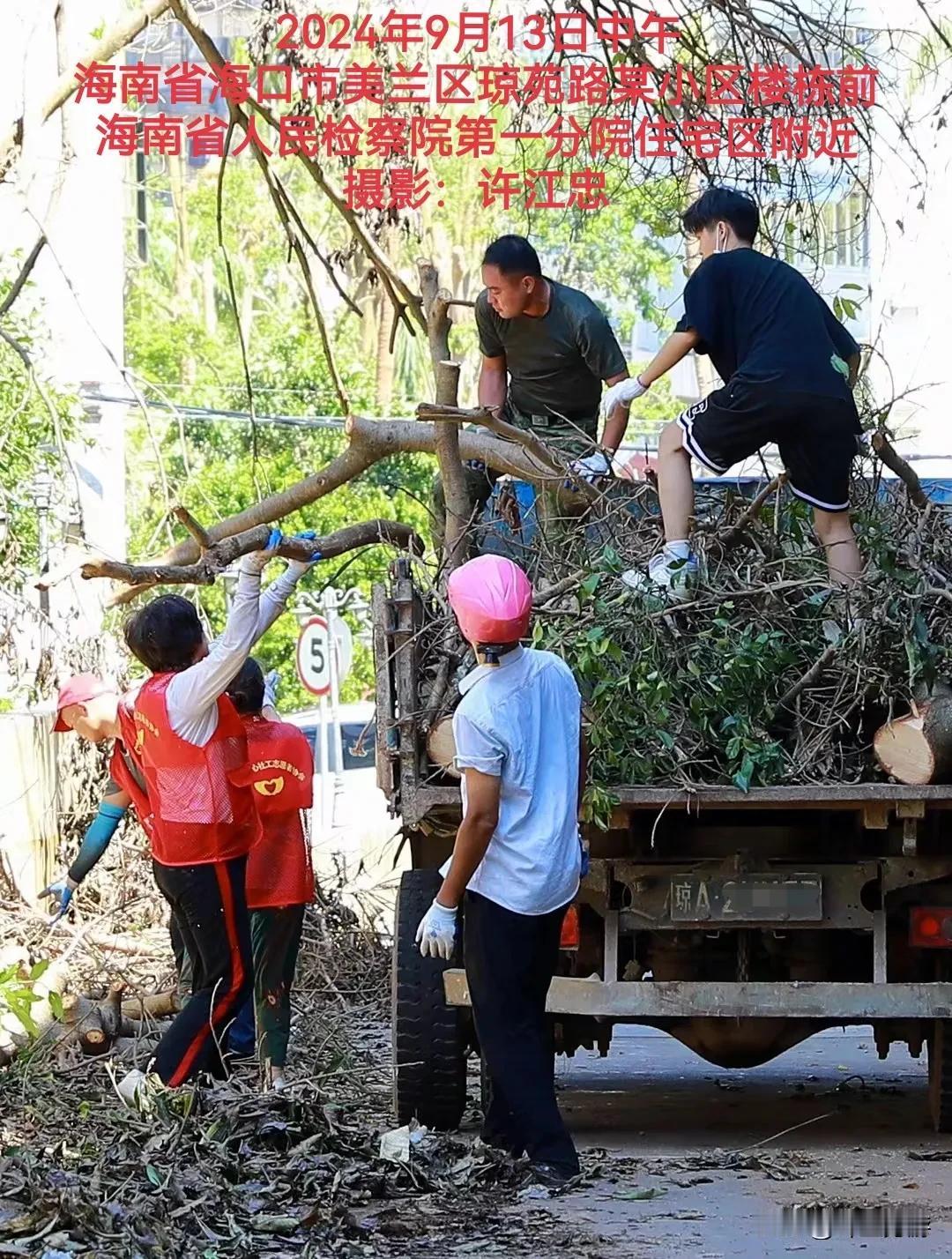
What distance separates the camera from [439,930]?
5.37 meters

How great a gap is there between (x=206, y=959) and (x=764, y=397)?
8.05 feet

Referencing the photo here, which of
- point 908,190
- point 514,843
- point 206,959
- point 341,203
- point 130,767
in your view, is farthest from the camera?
point 341,203

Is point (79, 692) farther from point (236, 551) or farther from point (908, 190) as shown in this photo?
point (908, 190)

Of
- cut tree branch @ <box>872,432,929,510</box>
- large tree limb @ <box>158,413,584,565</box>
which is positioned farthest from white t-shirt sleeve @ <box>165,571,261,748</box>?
cut tree branch @ <box>872,432,929,510</box>

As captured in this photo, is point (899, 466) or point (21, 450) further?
point (21, 450)

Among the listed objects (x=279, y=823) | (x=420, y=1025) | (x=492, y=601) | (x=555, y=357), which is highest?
(x=555, y=357)

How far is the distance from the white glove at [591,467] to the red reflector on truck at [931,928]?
1.72 meters

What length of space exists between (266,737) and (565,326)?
6.96ft

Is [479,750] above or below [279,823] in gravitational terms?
above

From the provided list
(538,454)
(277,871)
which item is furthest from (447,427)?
(277,871)

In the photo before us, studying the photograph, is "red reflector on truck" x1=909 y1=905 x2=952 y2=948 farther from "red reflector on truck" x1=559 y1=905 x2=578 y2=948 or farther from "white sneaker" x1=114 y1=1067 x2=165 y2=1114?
"white sneaker" x1=114 y1=1067 x2=165 y2=1114

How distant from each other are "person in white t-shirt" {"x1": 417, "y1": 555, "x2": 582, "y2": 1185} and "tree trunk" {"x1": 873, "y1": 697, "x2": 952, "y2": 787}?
0.93m

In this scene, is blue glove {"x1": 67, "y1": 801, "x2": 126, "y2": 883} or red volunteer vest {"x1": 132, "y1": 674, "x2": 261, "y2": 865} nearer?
red volunteer vest {"x1": 132, "y1": 674, "x2": 261, "y2": 865}

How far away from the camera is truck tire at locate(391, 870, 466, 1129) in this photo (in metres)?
6.23
